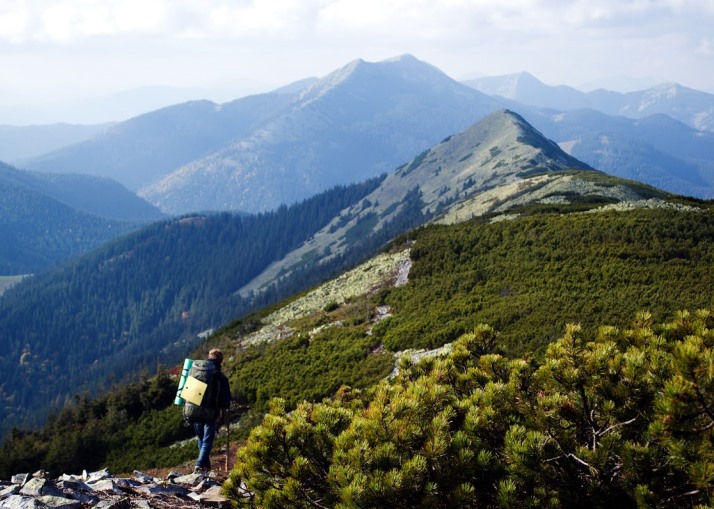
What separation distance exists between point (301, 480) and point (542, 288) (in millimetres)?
33156

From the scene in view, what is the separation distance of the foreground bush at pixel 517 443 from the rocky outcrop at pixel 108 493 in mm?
3158

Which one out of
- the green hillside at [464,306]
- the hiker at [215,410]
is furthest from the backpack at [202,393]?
the green hillside at [464,306]

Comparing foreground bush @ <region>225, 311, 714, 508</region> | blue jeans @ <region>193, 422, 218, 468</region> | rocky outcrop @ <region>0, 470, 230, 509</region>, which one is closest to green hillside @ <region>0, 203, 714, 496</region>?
blue jeans @ <region>193, 422, 218, 468</region>

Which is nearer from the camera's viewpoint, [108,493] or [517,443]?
[517,443]

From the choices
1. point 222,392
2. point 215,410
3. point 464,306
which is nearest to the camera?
point 215,410

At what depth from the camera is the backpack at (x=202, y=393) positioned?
14.8 metres

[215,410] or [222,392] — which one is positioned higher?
[222,392]

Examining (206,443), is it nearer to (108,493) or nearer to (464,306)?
(108,493)

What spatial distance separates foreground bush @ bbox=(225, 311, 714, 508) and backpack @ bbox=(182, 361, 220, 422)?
17.3 feet

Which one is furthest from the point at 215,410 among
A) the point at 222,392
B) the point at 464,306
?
the point at 464,306

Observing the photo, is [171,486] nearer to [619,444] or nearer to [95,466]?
[619,444]

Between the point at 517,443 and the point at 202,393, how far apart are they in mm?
9669

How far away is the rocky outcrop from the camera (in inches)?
449

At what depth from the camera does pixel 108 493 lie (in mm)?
13086
